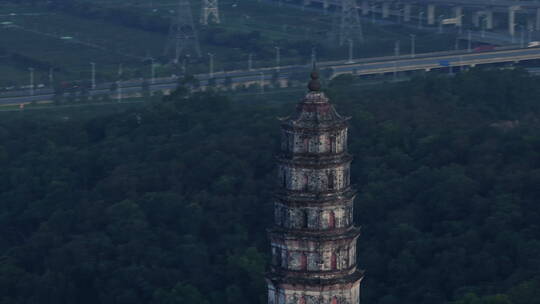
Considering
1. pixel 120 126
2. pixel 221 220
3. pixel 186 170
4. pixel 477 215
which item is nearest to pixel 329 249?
pixel 477 215

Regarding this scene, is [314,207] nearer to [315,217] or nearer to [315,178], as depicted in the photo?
[315,217]

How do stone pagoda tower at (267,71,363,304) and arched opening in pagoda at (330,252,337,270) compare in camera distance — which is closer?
stone pagoda tower at (267,71,363,304)

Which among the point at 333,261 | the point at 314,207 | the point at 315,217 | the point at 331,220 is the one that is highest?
the point at 314,207

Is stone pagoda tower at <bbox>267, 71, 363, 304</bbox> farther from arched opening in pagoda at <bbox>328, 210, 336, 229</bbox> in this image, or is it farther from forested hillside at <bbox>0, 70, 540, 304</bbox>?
forested hillside at <bbox>0, 70, 540, 304</bbox>

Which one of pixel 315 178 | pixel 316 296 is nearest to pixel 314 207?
pixel 315 178

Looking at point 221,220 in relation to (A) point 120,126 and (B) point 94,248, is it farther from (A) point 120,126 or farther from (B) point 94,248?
(A) point 120,126

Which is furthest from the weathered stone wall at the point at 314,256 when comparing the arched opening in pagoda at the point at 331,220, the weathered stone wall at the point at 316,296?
the weathered stone wall at the point at 316,296

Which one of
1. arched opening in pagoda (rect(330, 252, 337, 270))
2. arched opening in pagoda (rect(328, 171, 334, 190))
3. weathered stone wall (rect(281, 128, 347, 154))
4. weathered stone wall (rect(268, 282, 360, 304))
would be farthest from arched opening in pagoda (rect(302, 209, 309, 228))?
weathered stone wall (rect(268, 282, 360, 304))

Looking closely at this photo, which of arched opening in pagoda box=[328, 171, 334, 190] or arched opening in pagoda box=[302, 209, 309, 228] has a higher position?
arched opening in pagoda box=[328, 171, 334, 190]
